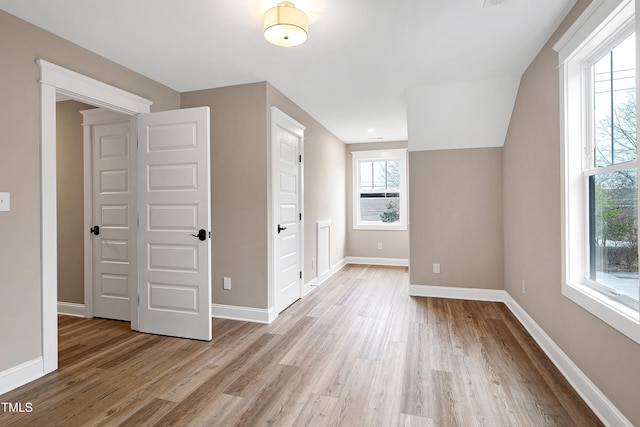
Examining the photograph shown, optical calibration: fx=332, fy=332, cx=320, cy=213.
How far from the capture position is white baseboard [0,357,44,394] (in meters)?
2.16

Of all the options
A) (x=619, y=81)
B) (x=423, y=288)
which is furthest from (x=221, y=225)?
(x=619, y=81)

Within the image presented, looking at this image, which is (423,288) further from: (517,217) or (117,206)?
(117,206)

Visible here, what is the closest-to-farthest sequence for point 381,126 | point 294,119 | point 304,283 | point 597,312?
point 597,312
point 294,119
point 304,283
point 381,126

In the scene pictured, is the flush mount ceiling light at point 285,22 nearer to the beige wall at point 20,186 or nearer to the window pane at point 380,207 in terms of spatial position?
the beige wall at point 20,186

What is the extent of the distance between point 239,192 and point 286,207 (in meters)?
0.64

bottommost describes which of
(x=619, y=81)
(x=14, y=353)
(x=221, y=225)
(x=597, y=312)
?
(x=14, y=353)

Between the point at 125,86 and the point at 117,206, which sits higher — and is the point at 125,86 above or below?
above

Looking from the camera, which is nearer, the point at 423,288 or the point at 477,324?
the point at 477,324

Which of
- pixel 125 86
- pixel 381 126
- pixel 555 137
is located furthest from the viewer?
pixel 381 126

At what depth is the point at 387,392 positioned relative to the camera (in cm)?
213

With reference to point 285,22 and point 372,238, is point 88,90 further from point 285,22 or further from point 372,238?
point 372,238

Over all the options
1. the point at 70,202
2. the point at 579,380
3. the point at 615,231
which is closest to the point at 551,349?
the point at 579,380

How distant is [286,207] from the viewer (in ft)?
13.0

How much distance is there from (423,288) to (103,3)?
433cm
